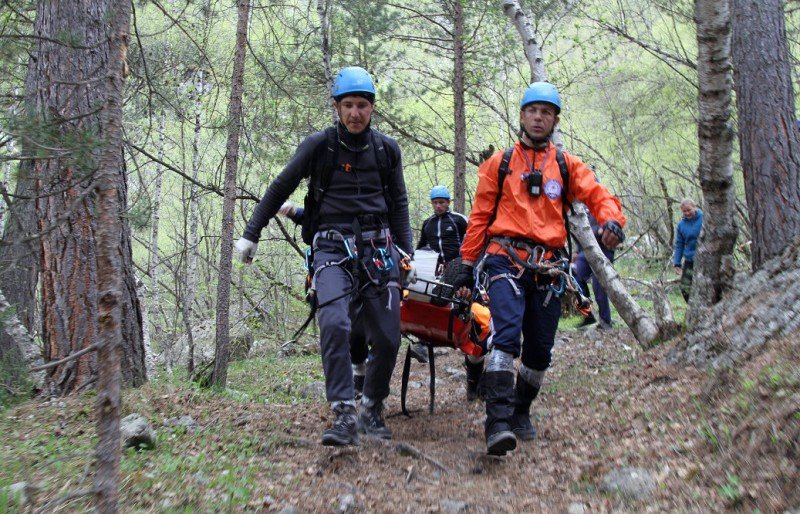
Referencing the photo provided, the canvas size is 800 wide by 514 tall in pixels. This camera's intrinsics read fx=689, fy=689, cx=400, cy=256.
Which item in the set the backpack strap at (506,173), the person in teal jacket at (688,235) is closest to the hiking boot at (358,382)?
the backpack strap at (506,173)

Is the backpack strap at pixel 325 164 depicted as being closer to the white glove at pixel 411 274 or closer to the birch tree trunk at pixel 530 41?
the white glove at pixel 411 274

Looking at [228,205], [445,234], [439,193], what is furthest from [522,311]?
[439,193]

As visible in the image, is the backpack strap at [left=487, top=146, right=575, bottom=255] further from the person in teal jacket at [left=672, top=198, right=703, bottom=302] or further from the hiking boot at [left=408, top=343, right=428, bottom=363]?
the person in teal jacket at [left=672, top=198, right=703, bottom=302]

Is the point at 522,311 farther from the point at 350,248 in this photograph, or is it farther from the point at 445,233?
the point at 445,233

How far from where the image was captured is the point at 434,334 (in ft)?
22.3

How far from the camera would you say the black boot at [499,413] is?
4.73m

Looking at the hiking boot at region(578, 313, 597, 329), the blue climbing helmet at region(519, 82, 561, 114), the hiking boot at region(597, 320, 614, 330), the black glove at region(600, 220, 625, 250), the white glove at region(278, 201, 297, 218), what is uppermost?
the blue climbing helmet at region(519, 82, 561, 114)

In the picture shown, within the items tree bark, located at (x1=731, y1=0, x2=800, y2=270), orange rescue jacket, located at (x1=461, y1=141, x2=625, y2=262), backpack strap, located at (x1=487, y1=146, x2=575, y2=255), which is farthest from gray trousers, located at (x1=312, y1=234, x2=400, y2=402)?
tree bark, located at (x1=731, y1=0, x2=800, y2=270)

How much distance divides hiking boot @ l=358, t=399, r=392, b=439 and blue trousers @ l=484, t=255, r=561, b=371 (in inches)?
51.1

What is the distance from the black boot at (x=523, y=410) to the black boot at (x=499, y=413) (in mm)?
766

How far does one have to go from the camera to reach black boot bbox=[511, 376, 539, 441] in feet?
18.7

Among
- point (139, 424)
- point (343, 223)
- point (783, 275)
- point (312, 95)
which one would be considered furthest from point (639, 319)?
point (312, 95)

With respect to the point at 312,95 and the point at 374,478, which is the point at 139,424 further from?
the point at 312,95

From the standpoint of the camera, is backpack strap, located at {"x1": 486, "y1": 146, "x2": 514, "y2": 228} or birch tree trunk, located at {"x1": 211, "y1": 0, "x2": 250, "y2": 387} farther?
birch tree trunk, located at {"x1": 211, "y1": 0, "x2": 250, "y2": 387}
